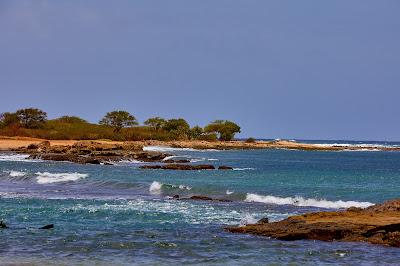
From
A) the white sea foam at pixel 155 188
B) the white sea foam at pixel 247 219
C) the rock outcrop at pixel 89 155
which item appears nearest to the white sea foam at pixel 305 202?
the white sea foam at pixel 155 188

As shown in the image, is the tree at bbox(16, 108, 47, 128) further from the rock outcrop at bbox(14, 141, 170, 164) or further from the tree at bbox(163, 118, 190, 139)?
the rock outcrop at bbox(14, 141, 170, 164)

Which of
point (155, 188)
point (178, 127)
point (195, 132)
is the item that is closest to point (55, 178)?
point (155, 188)

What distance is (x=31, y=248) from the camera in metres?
19.7

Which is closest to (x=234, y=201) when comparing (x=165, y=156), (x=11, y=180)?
(x=11, y=180)

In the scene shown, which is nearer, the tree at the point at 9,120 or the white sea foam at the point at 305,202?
the white sea foam at the point at 305,202

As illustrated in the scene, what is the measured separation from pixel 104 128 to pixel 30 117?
846 inches

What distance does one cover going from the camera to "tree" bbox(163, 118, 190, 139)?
190250 millimetres

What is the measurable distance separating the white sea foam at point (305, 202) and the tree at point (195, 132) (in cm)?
15591

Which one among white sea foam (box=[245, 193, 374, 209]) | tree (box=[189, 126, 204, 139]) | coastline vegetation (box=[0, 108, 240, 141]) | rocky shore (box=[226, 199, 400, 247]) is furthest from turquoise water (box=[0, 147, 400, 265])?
tree (box=[189, 126, 204, 139])

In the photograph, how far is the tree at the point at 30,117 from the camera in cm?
16500

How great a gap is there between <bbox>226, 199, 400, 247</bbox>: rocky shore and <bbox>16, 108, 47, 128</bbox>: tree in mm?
147877

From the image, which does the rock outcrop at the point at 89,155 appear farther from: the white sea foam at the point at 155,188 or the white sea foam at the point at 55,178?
the white sea foam at the point at 155,188

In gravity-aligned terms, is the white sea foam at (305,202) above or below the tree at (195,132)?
below

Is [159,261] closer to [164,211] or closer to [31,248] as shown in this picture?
[31,248]
